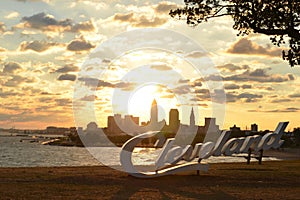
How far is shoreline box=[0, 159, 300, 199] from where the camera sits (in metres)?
21.9

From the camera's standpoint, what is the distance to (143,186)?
25500 mm

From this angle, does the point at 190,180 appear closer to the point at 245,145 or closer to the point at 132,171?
the point at 132,171

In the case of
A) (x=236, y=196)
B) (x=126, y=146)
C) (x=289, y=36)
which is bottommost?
(x=236, y=196)

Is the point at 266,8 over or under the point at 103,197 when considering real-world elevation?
over

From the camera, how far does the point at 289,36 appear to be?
90.0 ft

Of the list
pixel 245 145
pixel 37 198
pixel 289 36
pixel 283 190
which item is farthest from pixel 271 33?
pixel 245 145

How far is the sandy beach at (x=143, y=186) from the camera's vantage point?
21.9 metres

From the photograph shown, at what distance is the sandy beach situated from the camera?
21.9m

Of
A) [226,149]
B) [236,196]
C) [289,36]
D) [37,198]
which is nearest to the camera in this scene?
[37,198]

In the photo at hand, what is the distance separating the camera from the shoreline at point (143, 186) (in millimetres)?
21930

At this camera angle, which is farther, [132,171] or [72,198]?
[132,171]

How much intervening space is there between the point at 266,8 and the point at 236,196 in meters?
10.8

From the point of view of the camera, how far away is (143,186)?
25.5 m

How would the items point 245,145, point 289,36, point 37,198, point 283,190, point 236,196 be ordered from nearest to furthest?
point 37,198 < point 236,196 < point 283,190 < point 289,36 < point 245,145
